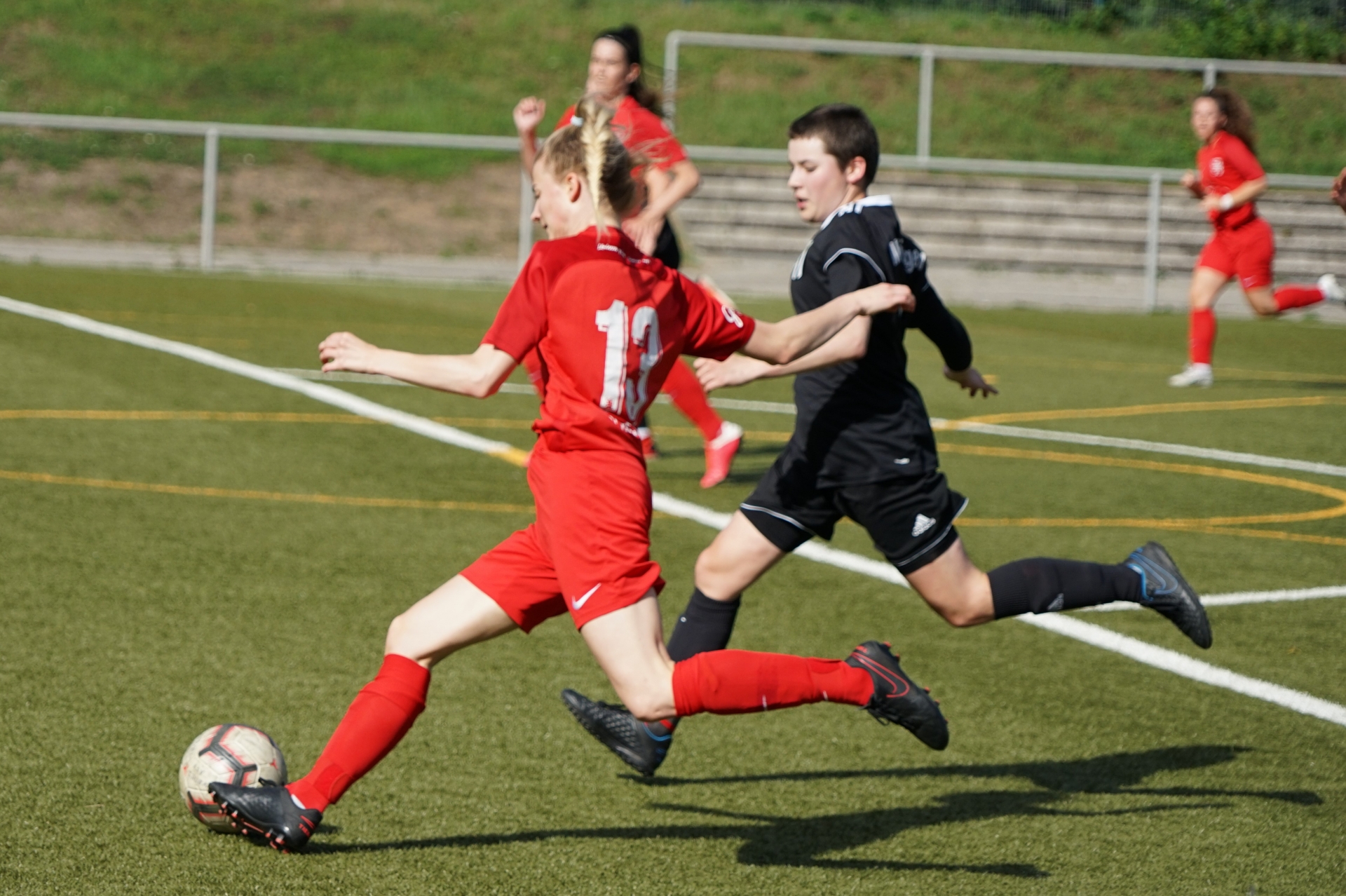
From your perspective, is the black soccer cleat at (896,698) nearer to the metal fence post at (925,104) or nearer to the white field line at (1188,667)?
the white field line at (1188,667)

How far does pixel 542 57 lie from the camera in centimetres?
3025

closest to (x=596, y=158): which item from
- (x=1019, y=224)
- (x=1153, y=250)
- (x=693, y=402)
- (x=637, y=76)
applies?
(x=693, y=402)

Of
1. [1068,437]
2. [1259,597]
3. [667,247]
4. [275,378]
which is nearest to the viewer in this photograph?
[1259,597]

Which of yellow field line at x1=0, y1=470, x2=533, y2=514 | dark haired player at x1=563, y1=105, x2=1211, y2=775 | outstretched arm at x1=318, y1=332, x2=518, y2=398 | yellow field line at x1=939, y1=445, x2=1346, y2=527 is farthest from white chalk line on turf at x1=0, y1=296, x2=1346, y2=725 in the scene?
outstretched arm at x1=318, y1=332, x2=518, y2=398

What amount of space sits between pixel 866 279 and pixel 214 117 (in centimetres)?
2536

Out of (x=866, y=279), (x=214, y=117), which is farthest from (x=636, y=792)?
(x=214, y=117)

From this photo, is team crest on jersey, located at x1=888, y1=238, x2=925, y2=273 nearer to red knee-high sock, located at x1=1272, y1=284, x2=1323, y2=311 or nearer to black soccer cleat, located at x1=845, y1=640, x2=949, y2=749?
black soccer cleat, located at x1=845, y1=640, x2=949, y2=749

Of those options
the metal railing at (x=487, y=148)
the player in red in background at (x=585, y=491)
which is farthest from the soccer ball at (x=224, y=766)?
the metal railing at (x=487, y=148)

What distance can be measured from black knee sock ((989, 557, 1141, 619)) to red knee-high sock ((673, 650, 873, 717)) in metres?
0.94

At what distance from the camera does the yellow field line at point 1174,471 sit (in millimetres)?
8078

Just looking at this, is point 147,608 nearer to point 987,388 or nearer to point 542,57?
point 987,388

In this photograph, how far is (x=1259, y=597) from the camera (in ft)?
21.9

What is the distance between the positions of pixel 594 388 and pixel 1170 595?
2.08 meters

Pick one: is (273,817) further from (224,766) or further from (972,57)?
(972,57)
